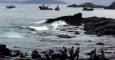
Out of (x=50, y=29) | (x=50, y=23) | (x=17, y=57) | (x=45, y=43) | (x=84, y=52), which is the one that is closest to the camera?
(x=17, y=57)

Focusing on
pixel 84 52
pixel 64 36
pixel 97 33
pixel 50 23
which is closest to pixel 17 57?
pixel 84 52

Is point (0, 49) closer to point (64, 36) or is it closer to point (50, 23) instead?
point (64, 36)

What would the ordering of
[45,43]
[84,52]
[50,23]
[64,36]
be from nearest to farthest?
[84,52] → [45,43] → [64,36] → [50,23]

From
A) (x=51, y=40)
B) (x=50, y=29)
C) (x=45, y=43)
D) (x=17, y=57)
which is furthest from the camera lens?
(x=50, y=29)

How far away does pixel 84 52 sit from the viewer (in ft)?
187

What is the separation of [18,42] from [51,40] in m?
6.99

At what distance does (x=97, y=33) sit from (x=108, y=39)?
7596 mm

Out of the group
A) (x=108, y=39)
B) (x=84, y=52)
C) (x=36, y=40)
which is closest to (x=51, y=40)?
(x=36, y=40)

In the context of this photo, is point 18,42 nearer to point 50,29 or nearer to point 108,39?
point 108,39

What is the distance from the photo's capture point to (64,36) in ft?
259

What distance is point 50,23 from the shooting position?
113m

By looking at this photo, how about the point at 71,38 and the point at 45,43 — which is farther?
the point at 71,38

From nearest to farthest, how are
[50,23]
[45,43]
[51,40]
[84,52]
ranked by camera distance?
[84,52] < [45,43] < [51,40] < [50,23]

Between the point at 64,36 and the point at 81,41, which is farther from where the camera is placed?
A: the point at 64,36
